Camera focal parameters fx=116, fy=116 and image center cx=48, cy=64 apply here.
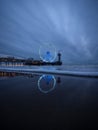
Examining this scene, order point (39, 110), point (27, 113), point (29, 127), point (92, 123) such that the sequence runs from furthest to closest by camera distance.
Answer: point (39, 110)
point (27, 113)
point (92, 123)
point (29, 127)

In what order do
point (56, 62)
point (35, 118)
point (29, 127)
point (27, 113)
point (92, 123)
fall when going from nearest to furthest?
point (29, 127)
point (92, 123)
point (35, 118)
point (27, 113)
point (56, 62)

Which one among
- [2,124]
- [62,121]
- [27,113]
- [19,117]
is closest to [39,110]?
[27,113]

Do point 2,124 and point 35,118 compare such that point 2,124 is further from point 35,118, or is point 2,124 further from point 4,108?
point 4,108

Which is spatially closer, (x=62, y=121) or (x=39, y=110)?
(x=62, y=121)

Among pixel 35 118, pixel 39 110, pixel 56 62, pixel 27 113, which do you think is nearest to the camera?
pixel 35 118

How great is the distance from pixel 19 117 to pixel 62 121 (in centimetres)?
72

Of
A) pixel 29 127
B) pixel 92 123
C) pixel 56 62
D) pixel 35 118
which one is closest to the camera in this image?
pixel 29 127

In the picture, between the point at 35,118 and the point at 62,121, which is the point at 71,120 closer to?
the point at 62,121

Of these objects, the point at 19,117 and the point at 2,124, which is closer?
the point at 2,124

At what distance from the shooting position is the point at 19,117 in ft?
6.40

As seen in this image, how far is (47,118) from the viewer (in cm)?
194

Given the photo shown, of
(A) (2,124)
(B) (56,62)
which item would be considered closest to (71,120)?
(A) (2,124)

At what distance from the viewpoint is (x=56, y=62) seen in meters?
119

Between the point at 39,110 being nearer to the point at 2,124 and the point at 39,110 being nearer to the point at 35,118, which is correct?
the point at 35,118
